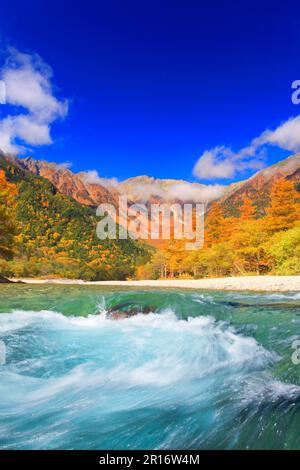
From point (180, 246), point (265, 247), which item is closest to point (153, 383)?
point (265, 247)

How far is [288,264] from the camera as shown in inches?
1027

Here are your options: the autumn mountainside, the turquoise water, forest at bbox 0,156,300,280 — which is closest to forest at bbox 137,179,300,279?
forest at bbox 0,156,300,280

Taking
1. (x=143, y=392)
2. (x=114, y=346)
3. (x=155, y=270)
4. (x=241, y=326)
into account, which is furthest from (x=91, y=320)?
(x=155, y=270)

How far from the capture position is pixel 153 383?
515cm

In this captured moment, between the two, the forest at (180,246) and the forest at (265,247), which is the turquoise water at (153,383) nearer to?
the forest at (265,247)

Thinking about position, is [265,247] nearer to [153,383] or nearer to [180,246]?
[180,246]

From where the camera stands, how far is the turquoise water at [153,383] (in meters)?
3.46

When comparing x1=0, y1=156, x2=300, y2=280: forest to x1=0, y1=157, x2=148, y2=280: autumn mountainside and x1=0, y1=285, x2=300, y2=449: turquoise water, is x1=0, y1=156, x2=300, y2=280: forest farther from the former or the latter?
x1=0, y1=285, x2=300, y2=449: turquoise water

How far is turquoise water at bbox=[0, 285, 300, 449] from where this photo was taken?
3463 millimetres

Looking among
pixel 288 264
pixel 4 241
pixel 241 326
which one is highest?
pixel 4 241

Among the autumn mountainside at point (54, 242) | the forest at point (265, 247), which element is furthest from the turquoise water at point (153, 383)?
the autumn mountainside at point (54, 242)
